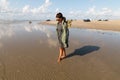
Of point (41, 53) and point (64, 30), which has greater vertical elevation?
point (64, 30)

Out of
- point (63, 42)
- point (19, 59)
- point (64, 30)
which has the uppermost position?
point (64, 30)

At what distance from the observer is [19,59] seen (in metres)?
7.54

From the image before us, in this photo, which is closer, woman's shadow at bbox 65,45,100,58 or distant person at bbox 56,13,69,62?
distant person at bbox 56,13,69,62

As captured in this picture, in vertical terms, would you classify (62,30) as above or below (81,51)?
above

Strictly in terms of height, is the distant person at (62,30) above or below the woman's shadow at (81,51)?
above

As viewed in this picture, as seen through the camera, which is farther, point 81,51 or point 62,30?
point 81,51

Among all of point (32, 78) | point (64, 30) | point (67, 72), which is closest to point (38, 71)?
point (32, 78)

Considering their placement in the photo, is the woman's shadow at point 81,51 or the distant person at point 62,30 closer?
the distant person at point 62,30

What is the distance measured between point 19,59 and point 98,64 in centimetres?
367

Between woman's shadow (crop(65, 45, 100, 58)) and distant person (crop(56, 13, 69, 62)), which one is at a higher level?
distant person (crop(56, 13, 69, 62))

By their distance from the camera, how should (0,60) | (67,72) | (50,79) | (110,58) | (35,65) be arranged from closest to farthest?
(50,79) < (67,72) < (35,65) < (0,60) < (110,58)

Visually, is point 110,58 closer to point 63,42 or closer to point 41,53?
point 63,42

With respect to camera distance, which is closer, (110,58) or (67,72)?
(67,72)

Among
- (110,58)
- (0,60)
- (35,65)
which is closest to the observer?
(35,65)
